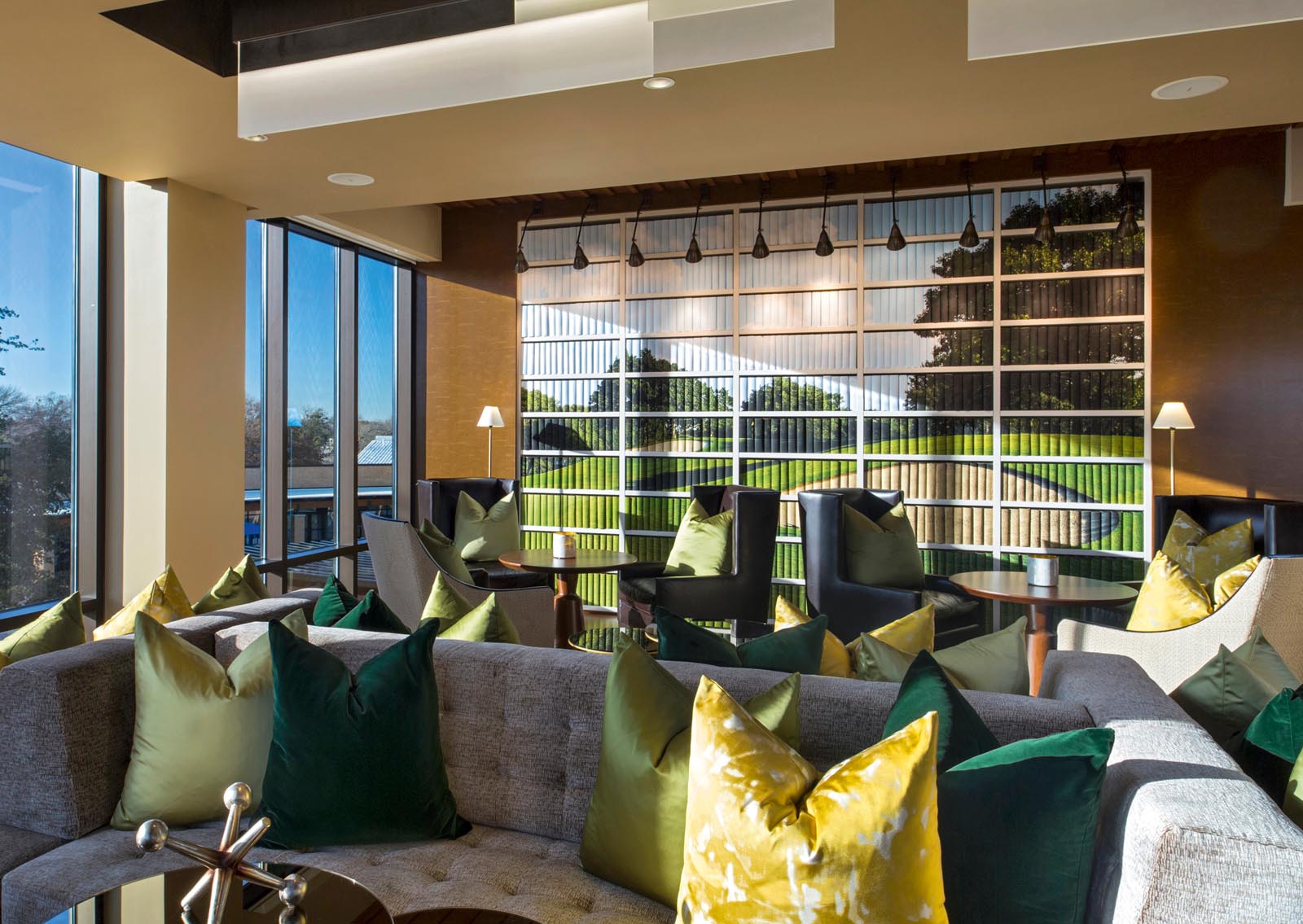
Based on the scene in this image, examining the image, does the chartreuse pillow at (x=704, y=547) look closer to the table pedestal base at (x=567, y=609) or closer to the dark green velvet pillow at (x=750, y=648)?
the table pedestal base at (x=567, y=609)

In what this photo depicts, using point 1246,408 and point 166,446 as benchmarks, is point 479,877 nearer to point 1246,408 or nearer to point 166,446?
point 166,446

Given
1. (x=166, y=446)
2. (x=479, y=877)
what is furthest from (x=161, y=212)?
(x=479, y=877)

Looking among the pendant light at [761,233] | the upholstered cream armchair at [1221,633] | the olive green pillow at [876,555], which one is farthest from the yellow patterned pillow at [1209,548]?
the pendant light at [761,233]

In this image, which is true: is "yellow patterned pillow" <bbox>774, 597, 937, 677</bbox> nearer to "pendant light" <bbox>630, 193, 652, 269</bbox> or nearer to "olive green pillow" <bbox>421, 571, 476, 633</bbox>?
"olive green pillow" <bbox>421, 571, 476, 633</bbox>

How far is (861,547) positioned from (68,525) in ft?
14.0

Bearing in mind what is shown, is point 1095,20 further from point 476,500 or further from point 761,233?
point 476,500

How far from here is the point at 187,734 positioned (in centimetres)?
196

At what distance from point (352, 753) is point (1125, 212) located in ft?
16.9

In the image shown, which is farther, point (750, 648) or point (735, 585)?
point (735, 585)

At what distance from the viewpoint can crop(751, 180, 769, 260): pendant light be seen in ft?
19.4

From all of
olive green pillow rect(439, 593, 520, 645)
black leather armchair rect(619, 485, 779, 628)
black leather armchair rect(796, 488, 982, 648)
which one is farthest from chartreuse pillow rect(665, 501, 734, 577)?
olive green pillow rect(439, 593, 520, 645)

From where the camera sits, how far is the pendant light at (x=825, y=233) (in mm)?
5715

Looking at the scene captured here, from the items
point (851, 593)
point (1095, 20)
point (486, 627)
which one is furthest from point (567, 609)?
point (1095, 20)

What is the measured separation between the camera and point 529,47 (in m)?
2.87
